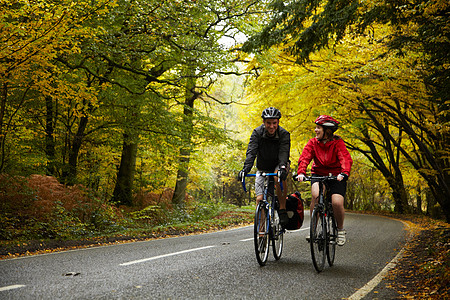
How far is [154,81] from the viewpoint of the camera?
14.0 meters

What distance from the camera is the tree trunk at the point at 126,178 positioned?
1634 centimetres

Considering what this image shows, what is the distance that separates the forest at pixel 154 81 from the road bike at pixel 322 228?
12.1 ft

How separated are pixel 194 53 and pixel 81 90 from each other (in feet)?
12.0

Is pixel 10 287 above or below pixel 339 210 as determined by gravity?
below

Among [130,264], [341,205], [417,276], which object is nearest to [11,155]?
[130,264]

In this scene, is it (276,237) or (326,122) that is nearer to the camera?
(276,237)

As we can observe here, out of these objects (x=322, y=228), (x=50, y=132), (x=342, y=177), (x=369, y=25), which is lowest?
(x=322, y=228)

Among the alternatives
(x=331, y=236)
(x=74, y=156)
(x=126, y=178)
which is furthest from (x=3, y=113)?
→ (x=331, y=236)

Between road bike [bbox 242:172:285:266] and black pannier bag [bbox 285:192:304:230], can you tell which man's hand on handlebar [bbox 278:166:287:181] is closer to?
road bike [bbox 242:172:285:266]

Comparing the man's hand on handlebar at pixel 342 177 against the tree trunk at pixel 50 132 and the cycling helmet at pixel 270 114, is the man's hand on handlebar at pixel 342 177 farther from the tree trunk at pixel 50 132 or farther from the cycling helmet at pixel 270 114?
the tree trunk at pixel 50 132

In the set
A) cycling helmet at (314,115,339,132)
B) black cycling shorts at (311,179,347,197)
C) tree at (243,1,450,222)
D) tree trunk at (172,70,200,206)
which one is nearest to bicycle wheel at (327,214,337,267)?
black cycling shorts at (311,179,347,197)

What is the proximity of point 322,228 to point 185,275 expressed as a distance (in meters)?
2.08

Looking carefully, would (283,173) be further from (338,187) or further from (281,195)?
(338,187)

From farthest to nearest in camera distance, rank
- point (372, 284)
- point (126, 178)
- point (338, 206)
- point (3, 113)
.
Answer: point (126, 178)
point (3, 113)
point (338, 206)
point (372, 284)
